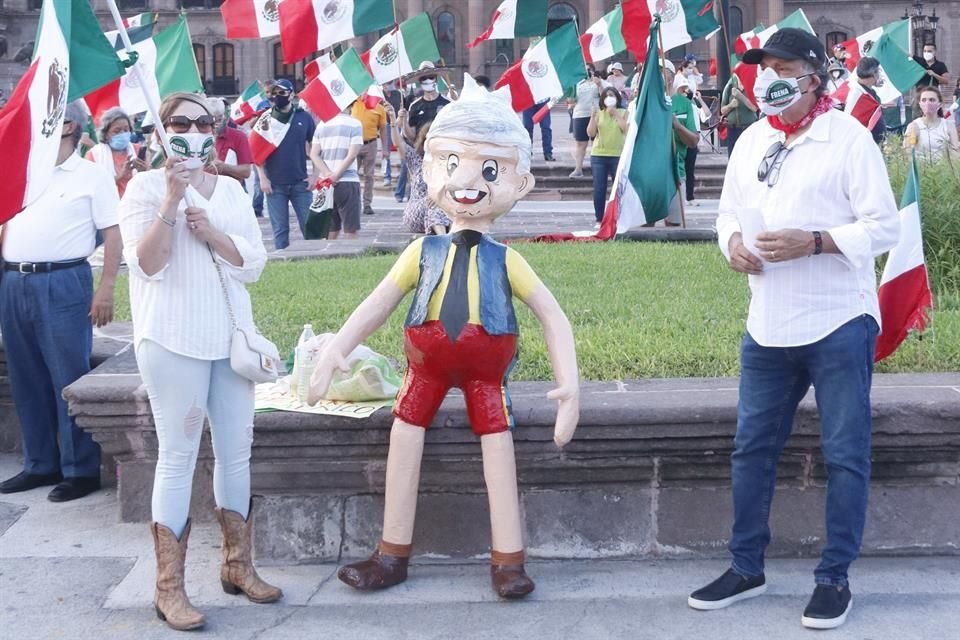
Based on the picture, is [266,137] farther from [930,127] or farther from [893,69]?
[893,69]

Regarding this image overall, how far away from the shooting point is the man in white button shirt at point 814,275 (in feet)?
14.3

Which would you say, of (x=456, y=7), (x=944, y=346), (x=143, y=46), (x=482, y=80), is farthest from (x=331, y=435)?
(x=456, y=7)

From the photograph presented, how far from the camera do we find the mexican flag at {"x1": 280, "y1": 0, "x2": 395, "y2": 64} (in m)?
12.4

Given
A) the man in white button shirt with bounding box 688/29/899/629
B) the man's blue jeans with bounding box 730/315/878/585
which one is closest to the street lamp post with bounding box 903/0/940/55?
the man in white button shirt with bounding box 688/29/899/629

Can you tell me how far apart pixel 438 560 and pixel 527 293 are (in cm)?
121

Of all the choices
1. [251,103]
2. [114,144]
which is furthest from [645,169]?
[251,103]

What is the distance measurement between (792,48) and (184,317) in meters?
2.18

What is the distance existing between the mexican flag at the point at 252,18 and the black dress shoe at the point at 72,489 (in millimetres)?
6869

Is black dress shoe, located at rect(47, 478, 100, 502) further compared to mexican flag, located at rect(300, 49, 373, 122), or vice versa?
mexican flag, located at rect(300, 49, 373, 122)

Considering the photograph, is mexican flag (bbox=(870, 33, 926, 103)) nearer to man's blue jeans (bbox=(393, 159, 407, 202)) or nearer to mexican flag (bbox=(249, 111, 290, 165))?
man's blue jeans (bbox=(393, 159, 407, 202))

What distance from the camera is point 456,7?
2491 inches

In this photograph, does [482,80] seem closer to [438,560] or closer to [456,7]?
[438,560]

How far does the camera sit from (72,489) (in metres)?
6.29

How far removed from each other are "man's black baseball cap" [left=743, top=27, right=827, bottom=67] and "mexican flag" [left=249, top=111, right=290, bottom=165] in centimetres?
861
